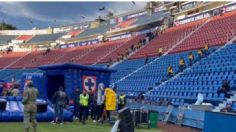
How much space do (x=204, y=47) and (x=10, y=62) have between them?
3826 cm

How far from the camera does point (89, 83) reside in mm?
20656

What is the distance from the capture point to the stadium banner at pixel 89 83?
20.4 metres

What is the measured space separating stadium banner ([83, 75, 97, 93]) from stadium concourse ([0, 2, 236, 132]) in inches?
1.9

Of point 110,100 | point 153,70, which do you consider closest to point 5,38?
point 153,70

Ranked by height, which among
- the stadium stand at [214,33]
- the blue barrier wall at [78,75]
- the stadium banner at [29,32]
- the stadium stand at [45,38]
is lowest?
the blue barrier wall at [78,75]

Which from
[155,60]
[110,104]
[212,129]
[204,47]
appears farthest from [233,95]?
[155,60]

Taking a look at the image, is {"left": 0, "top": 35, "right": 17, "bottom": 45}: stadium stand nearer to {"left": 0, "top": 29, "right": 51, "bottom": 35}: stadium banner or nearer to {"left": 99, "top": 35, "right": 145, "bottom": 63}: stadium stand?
{"left": 0, "top": 29, "right": 51, "bottom": 35}: stadium banner

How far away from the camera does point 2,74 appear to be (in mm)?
56000

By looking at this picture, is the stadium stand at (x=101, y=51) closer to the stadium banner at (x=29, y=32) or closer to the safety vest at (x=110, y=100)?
the safety vest at (x=110, y=100)

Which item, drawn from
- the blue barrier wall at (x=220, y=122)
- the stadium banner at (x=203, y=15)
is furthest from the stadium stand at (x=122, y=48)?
the blue barrier wall at (x=220, y=122)

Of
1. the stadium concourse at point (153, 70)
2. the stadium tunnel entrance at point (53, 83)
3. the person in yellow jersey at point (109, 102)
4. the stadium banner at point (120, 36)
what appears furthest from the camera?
the stadium banner at point (120, 36)

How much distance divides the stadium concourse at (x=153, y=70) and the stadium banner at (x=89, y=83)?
0.05 meters

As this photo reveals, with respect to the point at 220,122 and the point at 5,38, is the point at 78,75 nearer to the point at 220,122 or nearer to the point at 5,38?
the point at 220,122

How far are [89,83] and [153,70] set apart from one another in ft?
37.9
